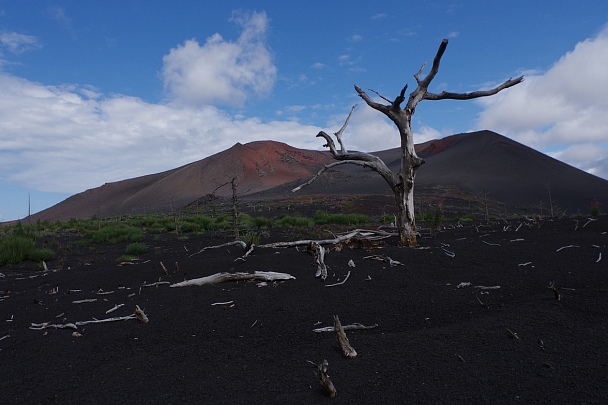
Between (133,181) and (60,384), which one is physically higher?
(133,181)

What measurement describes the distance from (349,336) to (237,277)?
2499 mm

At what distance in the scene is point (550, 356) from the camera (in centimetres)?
277

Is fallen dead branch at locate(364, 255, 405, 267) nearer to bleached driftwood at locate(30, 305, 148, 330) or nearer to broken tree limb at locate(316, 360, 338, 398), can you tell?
bleached driftwood at locate(30, 305, 148, 330)

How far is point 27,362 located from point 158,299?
5.67 ft

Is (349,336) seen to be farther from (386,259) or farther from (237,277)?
(386,259)

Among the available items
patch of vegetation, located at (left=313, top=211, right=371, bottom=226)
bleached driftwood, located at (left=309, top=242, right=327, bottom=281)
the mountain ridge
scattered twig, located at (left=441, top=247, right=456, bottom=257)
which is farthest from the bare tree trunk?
the mountain ridge

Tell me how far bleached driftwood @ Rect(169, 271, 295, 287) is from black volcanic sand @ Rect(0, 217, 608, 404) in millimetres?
102

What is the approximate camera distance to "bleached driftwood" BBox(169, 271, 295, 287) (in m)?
5.47

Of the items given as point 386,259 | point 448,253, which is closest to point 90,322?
point 386,259

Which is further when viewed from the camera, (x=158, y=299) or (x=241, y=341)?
(x=158, y=299)

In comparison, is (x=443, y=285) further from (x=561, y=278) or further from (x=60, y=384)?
(x=60, y=384)

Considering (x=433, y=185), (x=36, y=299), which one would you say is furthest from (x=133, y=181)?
(x=36, y=299)

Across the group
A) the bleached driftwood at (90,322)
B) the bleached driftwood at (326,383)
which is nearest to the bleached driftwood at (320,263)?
the bleached driftwood at (90,322)

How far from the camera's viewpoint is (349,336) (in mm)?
3387
